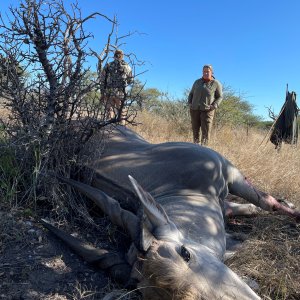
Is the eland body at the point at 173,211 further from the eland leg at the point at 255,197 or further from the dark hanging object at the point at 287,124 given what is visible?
the dark hanging object at the point at 287,124

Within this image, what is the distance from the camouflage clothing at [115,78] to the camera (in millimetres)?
3717

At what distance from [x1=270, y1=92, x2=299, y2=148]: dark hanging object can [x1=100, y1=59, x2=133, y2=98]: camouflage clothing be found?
527 cm

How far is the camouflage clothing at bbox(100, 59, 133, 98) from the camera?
3.72 metres

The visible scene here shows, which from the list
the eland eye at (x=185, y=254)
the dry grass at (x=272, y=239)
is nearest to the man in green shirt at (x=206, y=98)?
the dry grass at (x=272, y=239)

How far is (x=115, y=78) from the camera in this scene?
3.73 metres

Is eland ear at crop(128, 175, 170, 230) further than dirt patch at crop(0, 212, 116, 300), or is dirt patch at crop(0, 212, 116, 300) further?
dirt patch at crop(0, 212, 116, 300)

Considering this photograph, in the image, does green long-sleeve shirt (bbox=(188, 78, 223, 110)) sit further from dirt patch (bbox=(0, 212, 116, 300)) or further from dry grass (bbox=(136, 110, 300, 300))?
dirt patch (bbox=(0, 212, 116, 300))

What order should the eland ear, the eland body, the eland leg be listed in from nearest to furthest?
the eland body → the eland ear → the eland leg

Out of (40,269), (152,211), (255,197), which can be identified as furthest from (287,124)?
(40,269)

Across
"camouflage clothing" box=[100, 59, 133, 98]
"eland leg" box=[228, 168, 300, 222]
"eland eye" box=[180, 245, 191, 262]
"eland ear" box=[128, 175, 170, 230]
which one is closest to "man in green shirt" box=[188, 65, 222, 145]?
"eland leg" box=[228, 168, 300, 222]

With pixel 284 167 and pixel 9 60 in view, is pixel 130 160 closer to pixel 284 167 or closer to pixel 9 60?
pixel 9 60

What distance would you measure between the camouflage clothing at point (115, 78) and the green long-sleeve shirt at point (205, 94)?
5.17 metres

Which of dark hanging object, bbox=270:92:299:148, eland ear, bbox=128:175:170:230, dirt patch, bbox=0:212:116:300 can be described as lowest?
dirt patch, bbox=0:212:116:300

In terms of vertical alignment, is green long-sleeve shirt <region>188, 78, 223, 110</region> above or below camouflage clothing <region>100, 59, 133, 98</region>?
above
